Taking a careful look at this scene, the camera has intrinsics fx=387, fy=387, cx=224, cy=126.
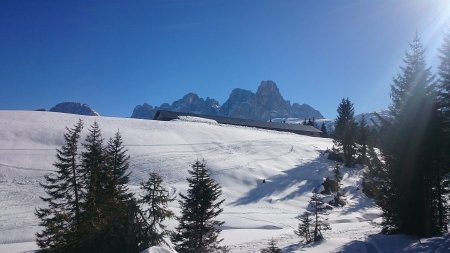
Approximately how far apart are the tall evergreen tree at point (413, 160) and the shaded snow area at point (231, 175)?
4.89ft

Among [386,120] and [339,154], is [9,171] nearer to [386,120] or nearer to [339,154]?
[386,120]

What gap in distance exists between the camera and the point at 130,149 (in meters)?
57.7

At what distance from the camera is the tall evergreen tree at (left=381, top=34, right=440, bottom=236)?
1933 centimetres

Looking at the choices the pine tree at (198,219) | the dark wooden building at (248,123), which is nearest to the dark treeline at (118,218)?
the pine tree at (198,219)

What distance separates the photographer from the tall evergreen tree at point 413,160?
1933 cm

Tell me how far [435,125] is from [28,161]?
45046mm

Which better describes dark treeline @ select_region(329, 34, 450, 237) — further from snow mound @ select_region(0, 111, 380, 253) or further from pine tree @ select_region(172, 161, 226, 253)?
pine tree @ select_region(172, 161, 226, 253)

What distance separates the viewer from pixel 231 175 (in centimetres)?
5394

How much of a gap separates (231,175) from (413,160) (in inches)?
1414

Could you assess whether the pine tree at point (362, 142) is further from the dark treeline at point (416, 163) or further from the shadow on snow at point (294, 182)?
the dark treeline at point (416, 163)

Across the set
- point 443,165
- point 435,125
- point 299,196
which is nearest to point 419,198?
point 443,165

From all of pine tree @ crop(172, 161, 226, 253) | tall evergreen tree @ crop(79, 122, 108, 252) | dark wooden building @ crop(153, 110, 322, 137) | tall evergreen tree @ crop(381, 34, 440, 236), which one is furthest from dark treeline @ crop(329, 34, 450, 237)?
dark wooden building @ crop(153, 110, 322, 137)

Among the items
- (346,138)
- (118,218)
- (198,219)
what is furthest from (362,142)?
(118,218)

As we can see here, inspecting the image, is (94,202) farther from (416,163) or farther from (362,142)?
(362,142)
